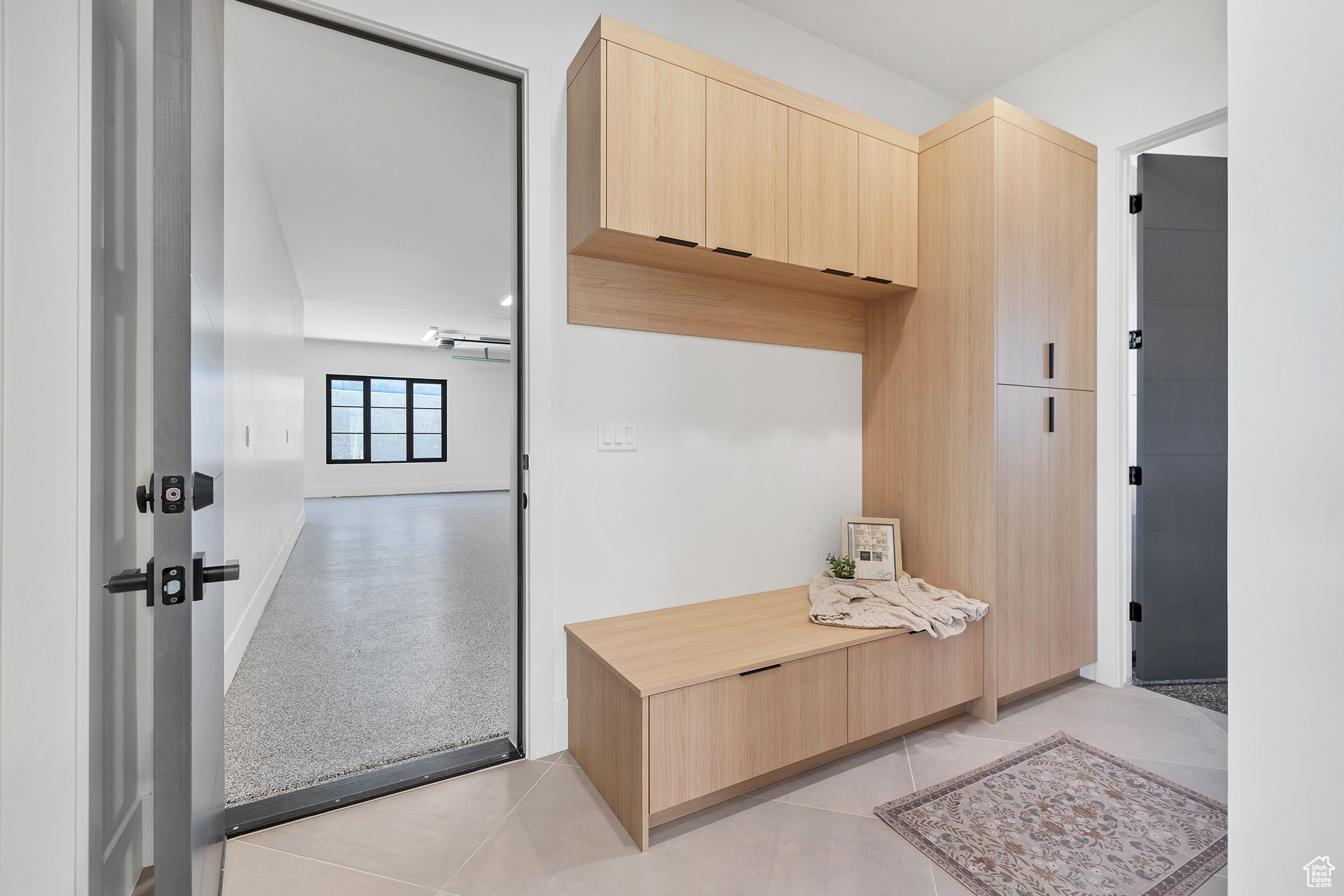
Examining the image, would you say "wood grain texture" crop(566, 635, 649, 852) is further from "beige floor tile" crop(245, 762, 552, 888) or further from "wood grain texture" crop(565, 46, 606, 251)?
"wood grain texture" crop(565, 46, 606, 251)

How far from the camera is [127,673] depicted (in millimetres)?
1060

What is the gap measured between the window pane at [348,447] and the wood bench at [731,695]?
389 inches

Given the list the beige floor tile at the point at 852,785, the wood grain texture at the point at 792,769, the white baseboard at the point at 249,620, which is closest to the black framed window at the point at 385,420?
the white baseboard at the point at 249,620

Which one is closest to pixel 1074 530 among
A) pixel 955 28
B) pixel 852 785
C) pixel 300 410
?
pixel 852 785

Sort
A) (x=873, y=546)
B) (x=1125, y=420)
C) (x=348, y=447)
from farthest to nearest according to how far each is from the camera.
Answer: (x=348, y=447), (x=1125, y=420), (x=873, y=546)

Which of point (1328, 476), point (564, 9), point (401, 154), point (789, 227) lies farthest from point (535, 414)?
point (401, 154)

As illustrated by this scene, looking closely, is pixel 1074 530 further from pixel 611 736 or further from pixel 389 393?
pixel 389 393

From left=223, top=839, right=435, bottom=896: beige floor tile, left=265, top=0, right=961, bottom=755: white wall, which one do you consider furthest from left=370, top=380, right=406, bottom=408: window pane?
left=223, top=839, right=435, bottom=896: beige floor tile

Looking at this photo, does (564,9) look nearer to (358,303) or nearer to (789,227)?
(789,227)

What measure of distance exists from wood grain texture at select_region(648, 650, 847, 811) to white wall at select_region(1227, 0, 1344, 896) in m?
1.34

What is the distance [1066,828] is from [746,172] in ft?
7.54

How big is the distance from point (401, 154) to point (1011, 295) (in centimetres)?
330

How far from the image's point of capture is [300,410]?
665cm

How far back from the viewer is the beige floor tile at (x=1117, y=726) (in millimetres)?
2100
